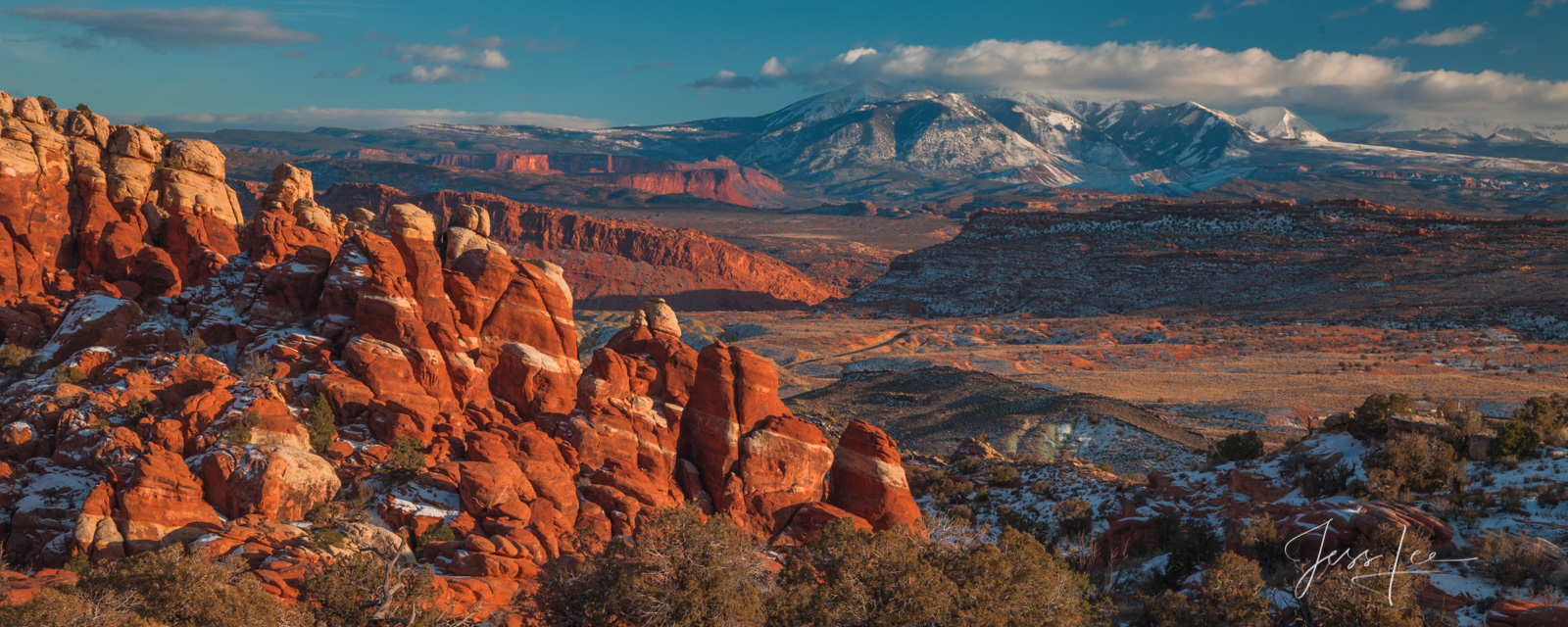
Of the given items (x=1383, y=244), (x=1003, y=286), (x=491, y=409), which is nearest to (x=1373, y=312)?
(x=1383, y=244)

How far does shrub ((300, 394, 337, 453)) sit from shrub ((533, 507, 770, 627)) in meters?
8.98

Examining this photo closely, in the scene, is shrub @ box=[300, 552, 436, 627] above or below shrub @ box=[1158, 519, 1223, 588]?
above

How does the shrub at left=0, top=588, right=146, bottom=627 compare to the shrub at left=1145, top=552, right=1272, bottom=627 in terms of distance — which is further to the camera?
the shrub at left=1145, top=552, right=1272, bottom=627

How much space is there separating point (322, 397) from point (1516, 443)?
113ft

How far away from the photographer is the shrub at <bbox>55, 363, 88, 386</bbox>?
80.6 ft

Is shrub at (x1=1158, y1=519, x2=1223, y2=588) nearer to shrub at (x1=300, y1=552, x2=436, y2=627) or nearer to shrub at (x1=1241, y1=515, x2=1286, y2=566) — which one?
shrub at (x1=1241, y1=515, x2=1286, y2=566)

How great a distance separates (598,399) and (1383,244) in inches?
4394

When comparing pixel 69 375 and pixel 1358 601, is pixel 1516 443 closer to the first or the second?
pixel 1358 601

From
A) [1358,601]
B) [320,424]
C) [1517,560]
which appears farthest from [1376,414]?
[320,424]

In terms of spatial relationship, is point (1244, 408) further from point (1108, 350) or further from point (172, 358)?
point (172, 358)

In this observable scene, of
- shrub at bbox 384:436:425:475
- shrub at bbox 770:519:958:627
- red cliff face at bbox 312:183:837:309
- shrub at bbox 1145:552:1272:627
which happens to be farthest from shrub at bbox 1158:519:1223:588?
red cliff face at bbox 312:183:837:309

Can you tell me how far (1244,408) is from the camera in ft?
174

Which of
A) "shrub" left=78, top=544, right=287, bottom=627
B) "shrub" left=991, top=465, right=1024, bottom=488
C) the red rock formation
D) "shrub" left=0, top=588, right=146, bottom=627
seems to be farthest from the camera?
"shrub" left=991, top=465, right=1024, bottom=488

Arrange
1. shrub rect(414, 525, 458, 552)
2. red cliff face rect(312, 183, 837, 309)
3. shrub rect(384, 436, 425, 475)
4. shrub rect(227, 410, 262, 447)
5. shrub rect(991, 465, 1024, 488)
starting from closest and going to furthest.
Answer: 1. shrub rect(414, 525, 458, 552)
2. shrub rect(227, 410, 262, 447)
3. shrub rect(384, 436, 425, 475)
4. shrub rect(991, 465, 1024, 488)
5. red cliff face rect(312, 183, 837, 309)
